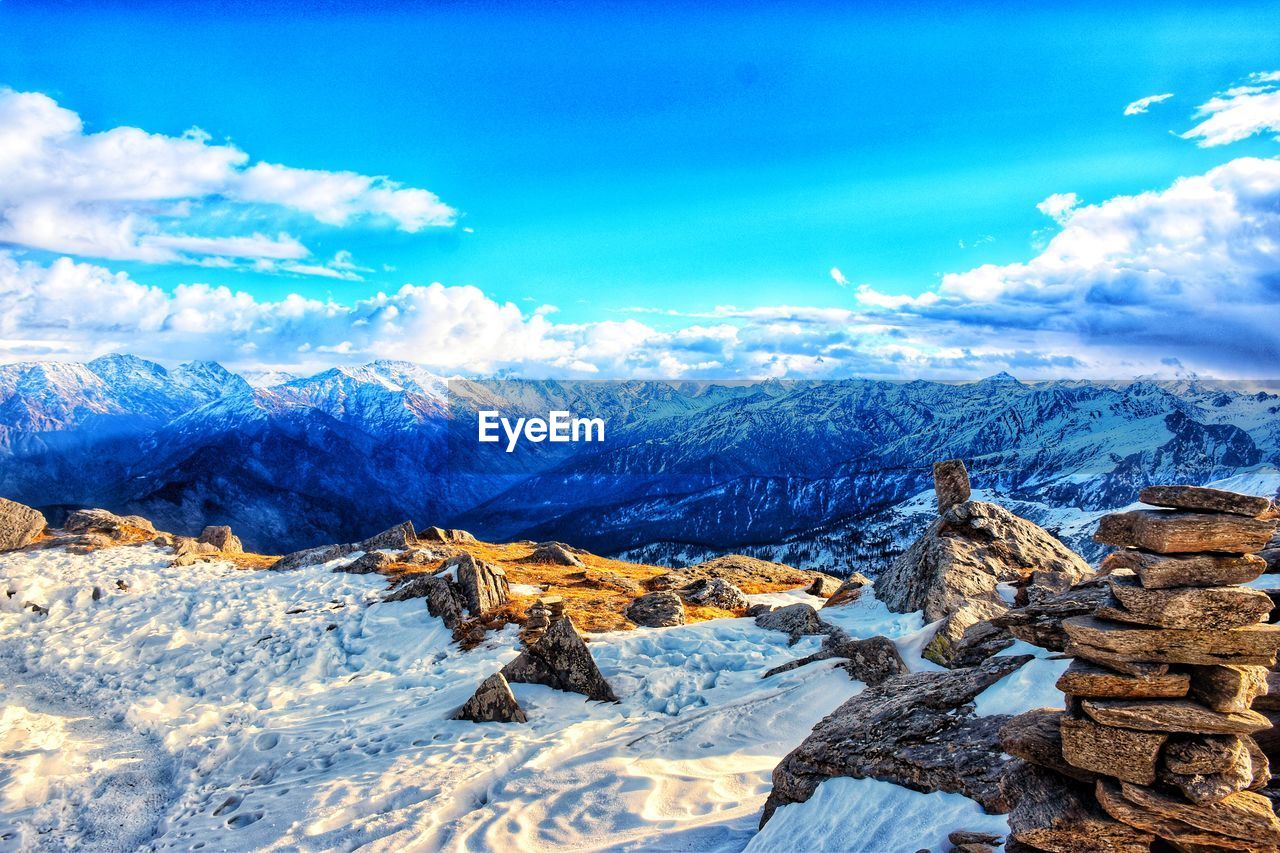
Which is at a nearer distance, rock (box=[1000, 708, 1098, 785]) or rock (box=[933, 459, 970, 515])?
rock (box=[1000, 708, 1098, 785])

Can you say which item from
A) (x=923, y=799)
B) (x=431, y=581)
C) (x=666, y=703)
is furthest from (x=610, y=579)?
(x=923, y=799)

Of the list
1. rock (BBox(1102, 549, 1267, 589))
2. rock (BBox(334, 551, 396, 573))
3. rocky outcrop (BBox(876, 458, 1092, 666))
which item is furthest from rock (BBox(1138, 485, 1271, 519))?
rock (BBox(334, 551, 396, 573))

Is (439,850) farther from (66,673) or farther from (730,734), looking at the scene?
(66,673)

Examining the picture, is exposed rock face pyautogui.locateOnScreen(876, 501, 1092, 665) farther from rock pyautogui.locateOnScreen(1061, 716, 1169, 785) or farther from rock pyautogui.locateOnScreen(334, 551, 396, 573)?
rock pyautogui.locateOnScreen(334, 551, 396, 573)

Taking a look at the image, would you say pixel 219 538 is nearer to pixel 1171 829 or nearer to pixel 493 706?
pixel 493 706

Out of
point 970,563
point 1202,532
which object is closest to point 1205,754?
point 1202,532

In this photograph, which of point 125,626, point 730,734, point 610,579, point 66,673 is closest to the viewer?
point 730,734

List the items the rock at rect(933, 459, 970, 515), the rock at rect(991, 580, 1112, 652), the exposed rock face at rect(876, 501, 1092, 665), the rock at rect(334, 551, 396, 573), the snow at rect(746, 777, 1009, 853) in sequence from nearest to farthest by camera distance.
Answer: the snow at rect(746, 777, 1009, 853) < the rock at rect(991, 580, 1112, 652) < the exposed rock face at rect(876, 501, 1092, 665) < the rock at rect(933, 459, 970, 515) < the rock at rect(334, 551, 396, 573)
